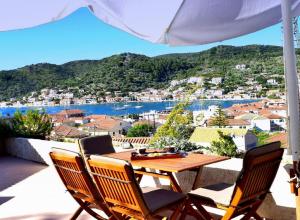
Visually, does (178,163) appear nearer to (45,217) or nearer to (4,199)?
(45,217)

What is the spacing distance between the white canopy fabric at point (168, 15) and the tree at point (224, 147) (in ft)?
5.18

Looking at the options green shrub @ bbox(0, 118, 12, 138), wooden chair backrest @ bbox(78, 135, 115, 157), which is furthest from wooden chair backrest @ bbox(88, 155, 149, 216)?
green shrub @ bbox(0, 118, 12, 138)

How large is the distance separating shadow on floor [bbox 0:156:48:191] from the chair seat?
11.7ft

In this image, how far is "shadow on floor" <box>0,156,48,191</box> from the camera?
5.97 m

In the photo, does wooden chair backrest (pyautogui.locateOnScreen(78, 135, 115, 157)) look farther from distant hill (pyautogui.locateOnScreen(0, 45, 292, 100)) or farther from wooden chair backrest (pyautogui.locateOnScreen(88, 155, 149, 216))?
distant hill (pyautogui.locateOnScreen(0, 45, 292, 100))

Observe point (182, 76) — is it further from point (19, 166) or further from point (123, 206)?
point (123, 206)

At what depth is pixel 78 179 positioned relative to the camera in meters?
3.12

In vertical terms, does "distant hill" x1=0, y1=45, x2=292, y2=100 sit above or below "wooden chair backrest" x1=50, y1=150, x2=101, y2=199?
above

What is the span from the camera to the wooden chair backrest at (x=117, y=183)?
257 centimetres

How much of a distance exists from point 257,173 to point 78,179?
143 centimetres

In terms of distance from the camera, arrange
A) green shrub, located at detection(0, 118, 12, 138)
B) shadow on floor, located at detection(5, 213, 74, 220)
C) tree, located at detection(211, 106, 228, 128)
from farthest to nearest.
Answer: tree, located at detection(211, 106, 228, 128) < green shrub, located at detection(0, 118, 12, 138) < shadow on floor, located at detection(5, 213, 74, 220)

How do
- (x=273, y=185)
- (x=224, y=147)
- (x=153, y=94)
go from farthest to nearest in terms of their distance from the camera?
(x=153, y=94)
(x=224, y=147)
(x=273, y=185)

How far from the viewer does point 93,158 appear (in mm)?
2799

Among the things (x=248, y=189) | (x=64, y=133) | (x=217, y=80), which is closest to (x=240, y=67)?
(x=217, y=80)
